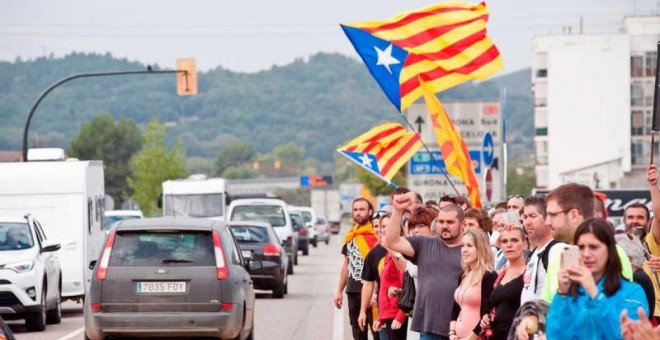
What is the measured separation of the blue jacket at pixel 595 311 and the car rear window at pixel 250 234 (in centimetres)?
2383

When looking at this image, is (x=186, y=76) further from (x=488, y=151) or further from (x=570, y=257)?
(x=570, y=257)

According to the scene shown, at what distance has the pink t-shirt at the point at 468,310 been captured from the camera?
9344mm

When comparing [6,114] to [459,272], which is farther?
[6,114]

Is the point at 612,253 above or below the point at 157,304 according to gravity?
above

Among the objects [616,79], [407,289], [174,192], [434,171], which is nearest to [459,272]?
[407,289]

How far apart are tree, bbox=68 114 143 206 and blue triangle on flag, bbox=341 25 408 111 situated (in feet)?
491

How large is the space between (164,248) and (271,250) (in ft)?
Answer: 44.9

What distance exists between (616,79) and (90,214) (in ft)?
307

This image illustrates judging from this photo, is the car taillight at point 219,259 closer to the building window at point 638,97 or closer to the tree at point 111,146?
the building window at point 638,97

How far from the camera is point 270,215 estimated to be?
141 feet

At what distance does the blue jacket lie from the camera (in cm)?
603

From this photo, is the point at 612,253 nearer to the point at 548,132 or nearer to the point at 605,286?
the point at 605,286

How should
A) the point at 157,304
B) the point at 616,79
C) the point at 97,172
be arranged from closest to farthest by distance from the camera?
the point at 157,304 < the point at 97,172 < the point at 616,79

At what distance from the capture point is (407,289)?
1166cm
